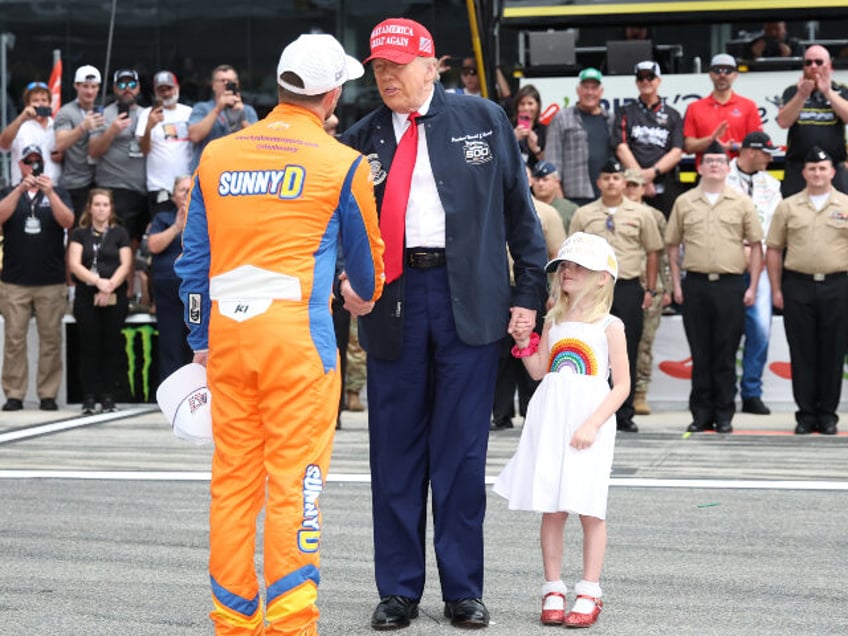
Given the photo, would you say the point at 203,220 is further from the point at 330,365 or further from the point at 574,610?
the point at 574,610

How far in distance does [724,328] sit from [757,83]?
15.4 feet

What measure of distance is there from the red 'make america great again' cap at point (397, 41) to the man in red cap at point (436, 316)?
49mm

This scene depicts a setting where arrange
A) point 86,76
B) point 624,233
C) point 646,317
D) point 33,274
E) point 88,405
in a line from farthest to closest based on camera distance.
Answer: point 86,76
point 33,274
point 88,405
point 646,317
point 624,233

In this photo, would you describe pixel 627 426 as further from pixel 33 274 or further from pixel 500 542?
pixel 33 274

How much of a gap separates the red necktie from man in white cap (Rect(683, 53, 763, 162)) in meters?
9.24

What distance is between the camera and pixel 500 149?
19.4 ft

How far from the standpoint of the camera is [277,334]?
16.3ft

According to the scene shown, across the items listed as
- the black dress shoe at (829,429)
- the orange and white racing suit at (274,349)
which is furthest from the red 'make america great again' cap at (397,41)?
the black dress shoe at (829,429)

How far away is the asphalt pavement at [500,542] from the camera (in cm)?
596

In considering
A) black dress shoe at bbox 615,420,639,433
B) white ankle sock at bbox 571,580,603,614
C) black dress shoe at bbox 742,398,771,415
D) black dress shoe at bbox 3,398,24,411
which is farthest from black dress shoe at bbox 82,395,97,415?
white ankle sock at bbox 571,580,603,614

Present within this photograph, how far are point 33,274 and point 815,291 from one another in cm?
685

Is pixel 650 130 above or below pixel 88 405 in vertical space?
above

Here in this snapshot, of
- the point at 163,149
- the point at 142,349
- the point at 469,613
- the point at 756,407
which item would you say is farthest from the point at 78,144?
the point at 469,613

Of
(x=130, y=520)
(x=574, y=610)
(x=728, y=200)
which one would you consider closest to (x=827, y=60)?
(x=728, y=200)
